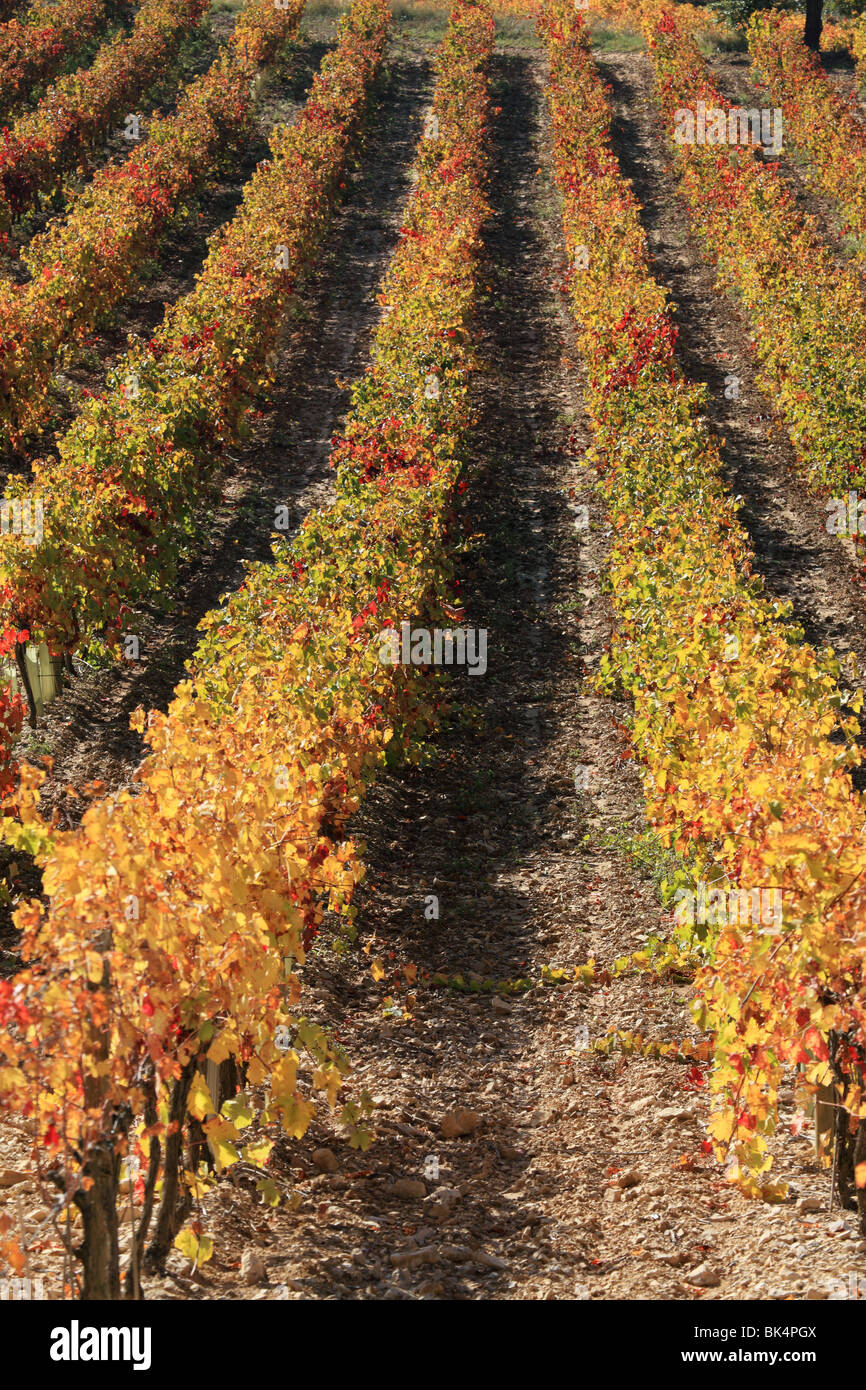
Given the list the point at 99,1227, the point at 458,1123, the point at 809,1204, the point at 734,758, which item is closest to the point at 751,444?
the point at 734,758

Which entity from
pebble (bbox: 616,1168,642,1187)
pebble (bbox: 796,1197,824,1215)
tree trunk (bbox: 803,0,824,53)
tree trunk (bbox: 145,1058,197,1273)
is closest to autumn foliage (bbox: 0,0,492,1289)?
A: tree trunk (bbox: 145,1058,197,1273)

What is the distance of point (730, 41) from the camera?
121 ft

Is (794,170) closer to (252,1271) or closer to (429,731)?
(429,731)

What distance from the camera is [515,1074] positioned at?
24.8 feet

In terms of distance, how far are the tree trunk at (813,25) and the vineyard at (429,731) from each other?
36.3 ft

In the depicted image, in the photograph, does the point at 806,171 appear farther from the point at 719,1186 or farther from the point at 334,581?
the point at 719,1186

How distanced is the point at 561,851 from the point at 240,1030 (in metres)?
5.14

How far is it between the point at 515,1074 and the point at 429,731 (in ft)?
14.3

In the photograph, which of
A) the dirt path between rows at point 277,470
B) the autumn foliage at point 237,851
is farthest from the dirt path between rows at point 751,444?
the dirt path between rows at point 277,470

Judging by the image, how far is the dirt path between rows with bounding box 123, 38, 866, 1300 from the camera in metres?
5.74

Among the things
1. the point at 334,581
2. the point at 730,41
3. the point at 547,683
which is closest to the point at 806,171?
the point at 730,41

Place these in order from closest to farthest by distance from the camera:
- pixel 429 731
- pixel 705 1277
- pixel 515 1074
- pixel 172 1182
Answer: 1. pixel 172 1182
2. pixel 705 1277
3. pixel 515 1074
4. pixel 429 731

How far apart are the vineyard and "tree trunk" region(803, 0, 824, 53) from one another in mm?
11065

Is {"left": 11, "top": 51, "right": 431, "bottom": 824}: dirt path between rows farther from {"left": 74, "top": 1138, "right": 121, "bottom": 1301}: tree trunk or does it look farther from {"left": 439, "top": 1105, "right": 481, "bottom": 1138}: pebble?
{"left": 74, "top": 1138, "right": 121, "bottom": 1301}: tree trunk
